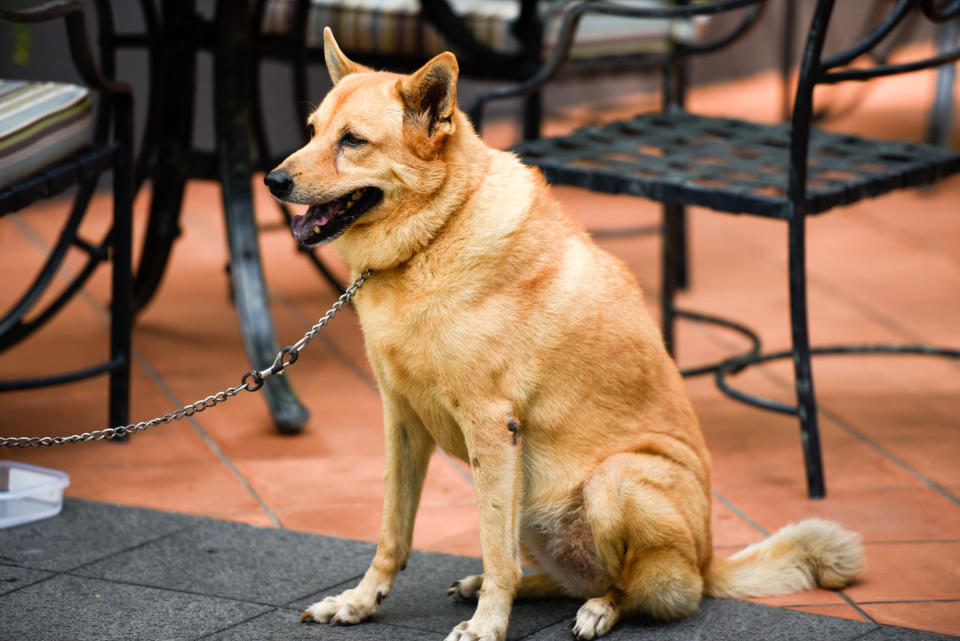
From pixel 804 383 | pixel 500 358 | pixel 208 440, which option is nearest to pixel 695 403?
pixel 804 383

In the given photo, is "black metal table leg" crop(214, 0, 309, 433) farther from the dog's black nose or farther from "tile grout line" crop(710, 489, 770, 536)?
the dog's black nose

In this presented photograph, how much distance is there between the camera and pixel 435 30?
430 centimetres

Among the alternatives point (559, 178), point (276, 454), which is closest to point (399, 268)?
point (559, 178)

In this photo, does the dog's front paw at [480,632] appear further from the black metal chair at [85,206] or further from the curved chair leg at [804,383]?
the black metal chair at [85,206]

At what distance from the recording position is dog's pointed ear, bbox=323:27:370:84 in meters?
2.47

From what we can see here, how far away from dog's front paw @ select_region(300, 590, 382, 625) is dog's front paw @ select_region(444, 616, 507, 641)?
0.21 metres

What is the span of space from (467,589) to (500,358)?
1.83 feet

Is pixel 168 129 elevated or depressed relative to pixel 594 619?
elevated

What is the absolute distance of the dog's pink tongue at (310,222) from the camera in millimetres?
2311

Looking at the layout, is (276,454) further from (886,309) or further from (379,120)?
(886,309)

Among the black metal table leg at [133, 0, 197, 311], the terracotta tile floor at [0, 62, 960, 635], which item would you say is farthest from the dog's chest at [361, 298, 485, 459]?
the black metal table leg at [133, 0, 197, 311]

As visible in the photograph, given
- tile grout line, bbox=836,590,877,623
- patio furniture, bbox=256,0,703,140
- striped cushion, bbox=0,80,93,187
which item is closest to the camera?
tile grout line, bbox=836,590,877,623

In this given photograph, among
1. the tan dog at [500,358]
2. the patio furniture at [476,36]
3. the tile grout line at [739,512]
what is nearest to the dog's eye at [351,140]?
the tan dog at [500,358]

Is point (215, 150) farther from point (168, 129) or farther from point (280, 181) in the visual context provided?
point (280, 181)
